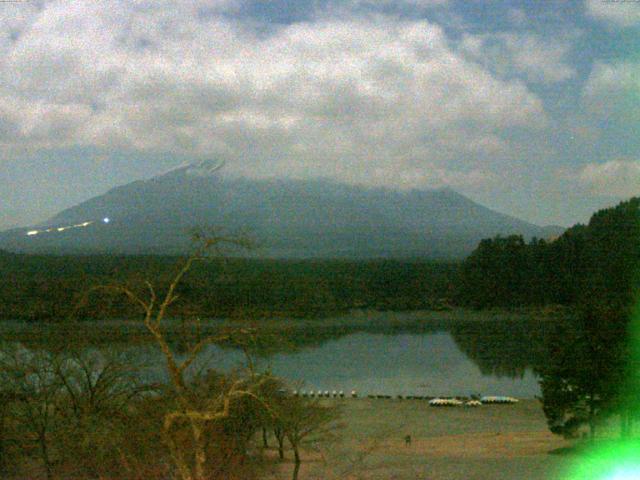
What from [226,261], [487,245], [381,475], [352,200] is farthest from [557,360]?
[352,200]

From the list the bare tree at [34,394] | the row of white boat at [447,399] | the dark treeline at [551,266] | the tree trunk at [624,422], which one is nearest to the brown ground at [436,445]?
the row of white boat at [447,399]

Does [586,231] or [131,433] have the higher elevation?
[586,231]

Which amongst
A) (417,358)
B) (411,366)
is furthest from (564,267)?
(411,366)

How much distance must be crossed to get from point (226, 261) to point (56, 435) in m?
5.35

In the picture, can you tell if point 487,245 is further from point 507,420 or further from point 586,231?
point 507,420

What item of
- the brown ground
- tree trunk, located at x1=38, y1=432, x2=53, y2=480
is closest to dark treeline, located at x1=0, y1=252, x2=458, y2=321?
the brown ground

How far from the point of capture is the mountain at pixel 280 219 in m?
109

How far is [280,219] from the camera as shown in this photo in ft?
483

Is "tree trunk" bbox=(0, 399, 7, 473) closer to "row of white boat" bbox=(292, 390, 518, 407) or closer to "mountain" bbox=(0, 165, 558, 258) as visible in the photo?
"row of white boat" bbox=(292, 390, 518, 407)

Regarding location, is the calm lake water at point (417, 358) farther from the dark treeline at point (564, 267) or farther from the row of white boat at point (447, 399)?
the dark treeline at point (564, 267)

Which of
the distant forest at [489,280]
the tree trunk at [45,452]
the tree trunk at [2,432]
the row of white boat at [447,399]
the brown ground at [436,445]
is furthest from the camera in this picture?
the distant forest at [489,280]

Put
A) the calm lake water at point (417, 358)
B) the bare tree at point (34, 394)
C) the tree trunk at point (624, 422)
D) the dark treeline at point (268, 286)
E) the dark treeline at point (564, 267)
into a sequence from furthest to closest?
the dark treeline at point (564, 267)
the dark treeline at point (268, 286)
the calm lake water at point (417, 358)
the tree trunk at point (624, 422)
the bare tree at point (34, 394)

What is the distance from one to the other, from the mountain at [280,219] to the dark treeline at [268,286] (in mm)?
21158

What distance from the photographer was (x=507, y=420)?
77.9 feet
